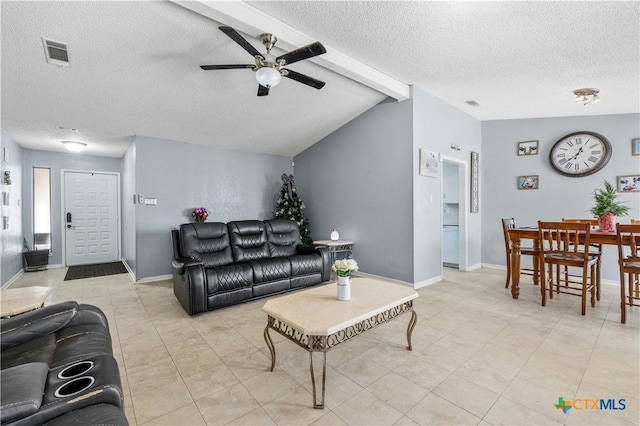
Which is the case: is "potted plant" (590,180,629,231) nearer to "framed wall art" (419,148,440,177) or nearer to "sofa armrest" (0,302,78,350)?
"framed wall art" (419,148,440,177)

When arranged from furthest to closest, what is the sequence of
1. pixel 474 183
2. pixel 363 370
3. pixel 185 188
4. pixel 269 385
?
1. pixel 474 183
2. pixel 185 188
3. pixel 363 370
4. pixel 269 385

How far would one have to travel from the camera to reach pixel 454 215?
5.95 metres

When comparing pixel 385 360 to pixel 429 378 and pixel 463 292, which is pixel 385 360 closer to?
pixel 429 378

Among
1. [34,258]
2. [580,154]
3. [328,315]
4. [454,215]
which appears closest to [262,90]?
[328,315]

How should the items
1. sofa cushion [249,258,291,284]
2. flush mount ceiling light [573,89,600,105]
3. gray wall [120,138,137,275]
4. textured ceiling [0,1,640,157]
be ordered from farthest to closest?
gray wall [120,138,137,275]
flush mount ceiling light [573,89,600,105]
sofa cushion [249,258,291,284]
textured ceiling [0,1,640,157]

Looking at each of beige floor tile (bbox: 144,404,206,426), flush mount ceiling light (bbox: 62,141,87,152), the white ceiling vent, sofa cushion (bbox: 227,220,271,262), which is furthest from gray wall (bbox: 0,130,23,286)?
beige floor tile (bbox: 144,404,206,426)

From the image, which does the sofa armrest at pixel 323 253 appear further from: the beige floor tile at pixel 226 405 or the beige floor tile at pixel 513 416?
A: the beige floor tile at pixel 513 416

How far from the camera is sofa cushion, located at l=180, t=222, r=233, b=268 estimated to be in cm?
369

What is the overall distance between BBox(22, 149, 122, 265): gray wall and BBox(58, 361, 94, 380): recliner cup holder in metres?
6.15

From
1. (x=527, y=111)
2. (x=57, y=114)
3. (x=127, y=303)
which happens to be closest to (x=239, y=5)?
(x=57, y=114)

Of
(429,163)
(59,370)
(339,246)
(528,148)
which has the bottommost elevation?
(59,370)

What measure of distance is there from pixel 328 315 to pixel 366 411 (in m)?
0.57

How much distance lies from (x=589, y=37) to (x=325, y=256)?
3.69 metres

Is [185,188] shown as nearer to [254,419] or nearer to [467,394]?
[254,419]
